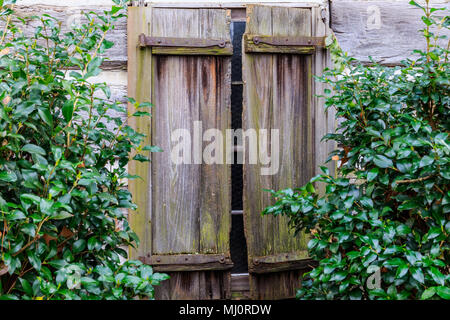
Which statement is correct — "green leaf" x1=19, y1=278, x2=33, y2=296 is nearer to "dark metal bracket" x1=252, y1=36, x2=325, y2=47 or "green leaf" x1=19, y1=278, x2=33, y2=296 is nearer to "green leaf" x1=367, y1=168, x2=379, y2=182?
"green leaf" x1=367, y1=168, x2=379, y2=182

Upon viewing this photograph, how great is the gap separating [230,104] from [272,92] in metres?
0.30

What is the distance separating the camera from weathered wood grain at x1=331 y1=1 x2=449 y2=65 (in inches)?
119

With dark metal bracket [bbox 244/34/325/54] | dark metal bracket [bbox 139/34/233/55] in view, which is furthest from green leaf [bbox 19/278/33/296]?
dark metal bracket [bbox 244/34/325/54]

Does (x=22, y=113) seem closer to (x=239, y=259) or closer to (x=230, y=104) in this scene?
(x=230, y=104)

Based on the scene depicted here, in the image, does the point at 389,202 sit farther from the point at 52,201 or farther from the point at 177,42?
the point at 177,42

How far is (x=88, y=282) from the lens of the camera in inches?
55.3

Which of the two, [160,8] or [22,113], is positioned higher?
[160,8]

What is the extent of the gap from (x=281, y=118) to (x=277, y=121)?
35mm

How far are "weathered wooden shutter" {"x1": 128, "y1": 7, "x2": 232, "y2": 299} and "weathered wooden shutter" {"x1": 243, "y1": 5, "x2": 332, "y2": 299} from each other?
0.17 m

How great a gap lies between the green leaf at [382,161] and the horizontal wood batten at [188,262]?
1354 mm

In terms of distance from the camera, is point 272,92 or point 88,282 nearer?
point 88,282

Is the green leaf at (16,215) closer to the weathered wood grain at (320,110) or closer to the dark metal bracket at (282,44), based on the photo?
the dark metal bracket at (282,44)

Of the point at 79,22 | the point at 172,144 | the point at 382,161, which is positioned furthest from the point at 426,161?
the point at 79,22

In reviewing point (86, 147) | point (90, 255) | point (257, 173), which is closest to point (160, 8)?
point (257, 173)
